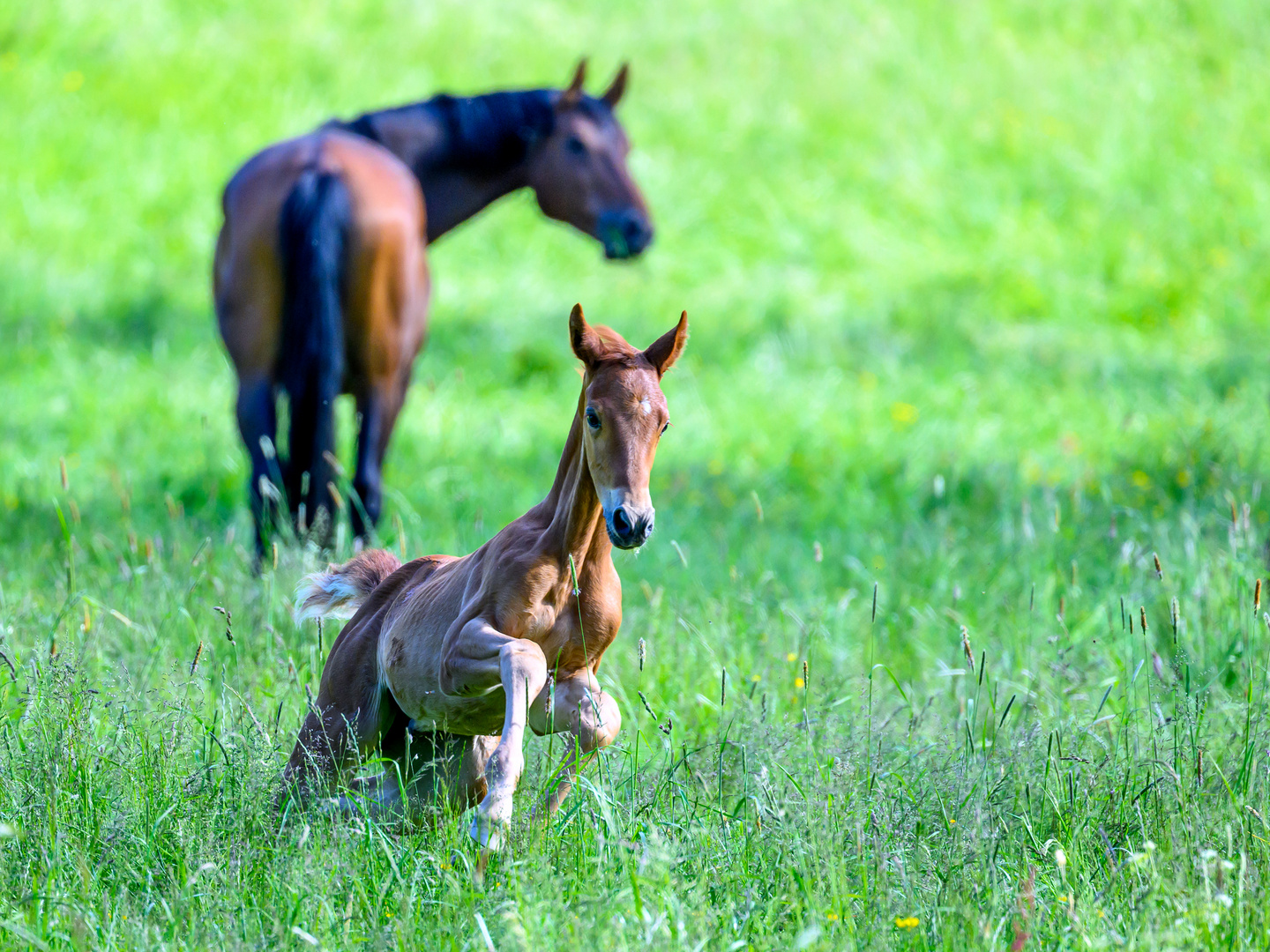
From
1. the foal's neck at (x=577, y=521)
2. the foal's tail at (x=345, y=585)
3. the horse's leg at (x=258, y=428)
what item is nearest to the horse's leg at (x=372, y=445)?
the horse's leg at (x=258, y=428)

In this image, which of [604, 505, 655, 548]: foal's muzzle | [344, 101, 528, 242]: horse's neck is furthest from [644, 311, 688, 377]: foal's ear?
[344, 101, 528, 242]: horse's neck

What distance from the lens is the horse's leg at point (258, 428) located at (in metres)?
5.62

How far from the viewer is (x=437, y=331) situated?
34.9 feet

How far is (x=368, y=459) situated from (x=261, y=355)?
0.65 metres

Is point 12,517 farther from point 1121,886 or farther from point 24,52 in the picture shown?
point 24,52

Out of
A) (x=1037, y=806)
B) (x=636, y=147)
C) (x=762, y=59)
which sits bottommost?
(x=1037, y=806)

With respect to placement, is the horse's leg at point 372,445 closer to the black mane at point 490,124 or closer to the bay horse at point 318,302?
the bay horse at point 318,302

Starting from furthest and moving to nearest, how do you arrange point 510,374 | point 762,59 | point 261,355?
point 762,59 < point 510,374 < point 261,355

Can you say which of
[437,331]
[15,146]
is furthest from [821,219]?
[15,146]

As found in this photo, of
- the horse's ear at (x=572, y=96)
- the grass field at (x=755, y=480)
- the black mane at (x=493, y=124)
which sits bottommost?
the grass field at (x=755, y=480)

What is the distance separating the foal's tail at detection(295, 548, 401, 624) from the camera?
11.0 ft

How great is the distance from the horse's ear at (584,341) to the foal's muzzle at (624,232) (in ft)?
16.5

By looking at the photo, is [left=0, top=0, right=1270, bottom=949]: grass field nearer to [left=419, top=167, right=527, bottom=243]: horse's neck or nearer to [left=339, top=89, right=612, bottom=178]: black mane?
[left=419, top=167, right=527, bottom=243]: horse's neck

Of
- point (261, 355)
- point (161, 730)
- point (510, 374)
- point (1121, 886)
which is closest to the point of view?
point (1121, 886)
